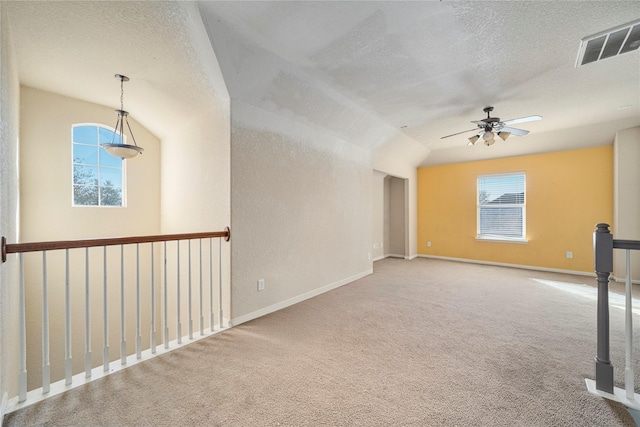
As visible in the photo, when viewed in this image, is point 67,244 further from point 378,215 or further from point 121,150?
point 378,215

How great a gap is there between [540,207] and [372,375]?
5452 mm

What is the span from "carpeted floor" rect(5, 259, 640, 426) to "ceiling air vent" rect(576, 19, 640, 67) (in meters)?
2.62

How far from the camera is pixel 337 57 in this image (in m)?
2.55

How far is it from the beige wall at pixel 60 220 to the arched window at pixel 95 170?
0.12 metres

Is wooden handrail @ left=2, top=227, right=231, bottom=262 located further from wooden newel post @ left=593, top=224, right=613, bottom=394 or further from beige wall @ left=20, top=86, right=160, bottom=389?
wooden newel post @ left=593, top=224, right=613, bottom=394

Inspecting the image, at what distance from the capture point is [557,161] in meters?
5.14

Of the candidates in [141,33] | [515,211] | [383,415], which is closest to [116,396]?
[383,415]

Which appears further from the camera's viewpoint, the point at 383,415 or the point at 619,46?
the point at 619,46

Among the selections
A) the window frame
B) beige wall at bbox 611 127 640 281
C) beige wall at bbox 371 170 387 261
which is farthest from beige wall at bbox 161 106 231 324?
beige wall at bbox 611 127 640 281

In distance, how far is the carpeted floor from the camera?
1525 mm

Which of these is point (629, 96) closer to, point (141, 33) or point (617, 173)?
point (617, 173)

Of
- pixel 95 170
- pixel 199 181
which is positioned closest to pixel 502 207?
pixel 199 181

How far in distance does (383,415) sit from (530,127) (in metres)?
5.21

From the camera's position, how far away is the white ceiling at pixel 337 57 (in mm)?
1969
